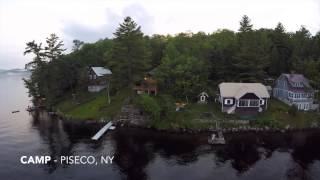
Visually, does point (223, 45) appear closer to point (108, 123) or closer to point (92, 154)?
point (108, 123)

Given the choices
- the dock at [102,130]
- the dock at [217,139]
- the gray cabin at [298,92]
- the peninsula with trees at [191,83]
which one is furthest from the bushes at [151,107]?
the gray cabin at [298,92]

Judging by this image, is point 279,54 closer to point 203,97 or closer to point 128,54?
point 203,97

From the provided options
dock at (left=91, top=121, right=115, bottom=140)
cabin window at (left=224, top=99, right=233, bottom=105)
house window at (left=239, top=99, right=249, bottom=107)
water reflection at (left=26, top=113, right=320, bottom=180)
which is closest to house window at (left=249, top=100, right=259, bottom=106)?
house window at (left=239, top=99, right=249, bottom=107)

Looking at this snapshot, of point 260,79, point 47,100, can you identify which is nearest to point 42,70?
point 47,100

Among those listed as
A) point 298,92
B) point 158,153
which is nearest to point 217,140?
point 158,153

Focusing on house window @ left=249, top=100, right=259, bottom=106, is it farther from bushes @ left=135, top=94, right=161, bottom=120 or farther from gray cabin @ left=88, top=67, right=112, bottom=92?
gray cabin @ left=88, top=67, right=112, bottom=92

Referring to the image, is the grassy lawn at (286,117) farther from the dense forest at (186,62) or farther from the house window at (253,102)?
the dense forest at (186,62)

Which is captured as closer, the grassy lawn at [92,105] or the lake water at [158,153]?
the lake water at [158,153]
